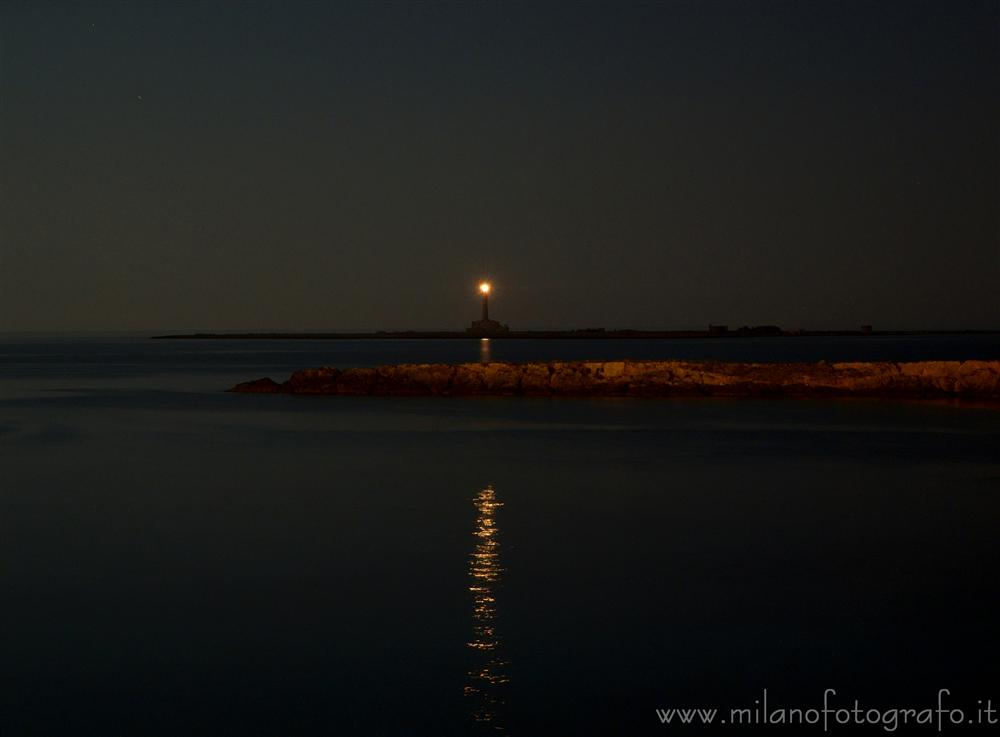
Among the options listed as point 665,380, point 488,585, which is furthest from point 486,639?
point 665,380

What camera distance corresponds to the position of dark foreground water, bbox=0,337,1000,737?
722 cm

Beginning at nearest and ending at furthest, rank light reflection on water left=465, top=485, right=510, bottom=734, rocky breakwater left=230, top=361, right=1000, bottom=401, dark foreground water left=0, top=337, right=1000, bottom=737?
light reflection on water left=465, top=485, right=510, bottom=734, dark foreground water left=0, top=337, right=1000, bottom=737, rocky breakwater left=230, top=361, right=1000, bottom=401

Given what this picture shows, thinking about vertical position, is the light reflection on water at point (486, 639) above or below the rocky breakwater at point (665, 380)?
below

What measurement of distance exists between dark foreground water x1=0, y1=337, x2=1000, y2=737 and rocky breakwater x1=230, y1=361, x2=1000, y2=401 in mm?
11693

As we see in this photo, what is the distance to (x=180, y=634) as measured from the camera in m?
8.66

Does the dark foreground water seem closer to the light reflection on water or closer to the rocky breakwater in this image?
the light reflection on water

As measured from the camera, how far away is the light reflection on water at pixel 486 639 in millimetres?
7027

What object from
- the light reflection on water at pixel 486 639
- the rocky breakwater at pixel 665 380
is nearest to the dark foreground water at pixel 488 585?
the light reflection on water at pixel 486 639

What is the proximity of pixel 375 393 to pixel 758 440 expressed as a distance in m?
15.2

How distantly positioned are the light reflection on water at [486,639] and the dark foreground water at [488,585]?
3 cm

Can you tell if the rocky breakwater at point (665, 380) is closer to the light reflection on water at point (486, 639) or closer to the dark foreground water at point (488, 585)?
the dark foreground water at point (488, 585)

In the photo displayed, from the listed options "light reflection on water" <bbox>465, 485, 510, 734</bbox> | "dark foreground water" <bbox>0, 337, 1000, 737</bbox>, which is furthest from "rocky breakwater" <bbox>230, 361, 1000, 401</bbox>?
"light reflection on water" <bbox>465, 485, 510, 734</bbox>

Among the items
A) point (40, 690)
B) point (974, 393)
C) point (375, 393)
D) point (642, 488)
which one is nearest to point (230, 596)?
point (40, 690)

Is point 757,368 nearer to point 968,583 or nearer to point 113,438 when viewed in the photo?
point 113,438
